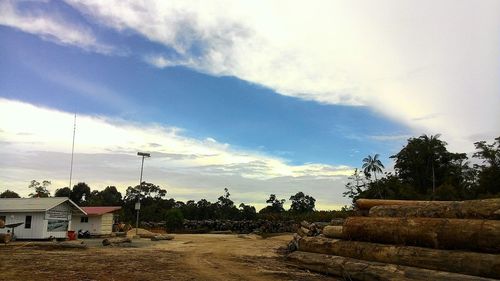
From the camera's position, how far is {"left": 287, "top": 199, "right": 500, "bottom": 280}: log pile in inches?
382

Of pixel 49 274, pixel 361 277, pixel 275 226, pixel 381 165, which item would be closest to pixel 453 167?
pixel 381 165

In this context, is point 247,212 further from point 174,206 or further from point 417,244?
point 417,244

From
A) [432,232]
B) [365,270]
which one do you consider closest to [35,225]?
[365,270]

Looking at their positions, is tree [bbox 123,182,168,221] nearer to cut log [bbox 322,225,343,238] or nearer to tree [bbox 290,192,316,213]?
tree [bbox 290,192,316,213]

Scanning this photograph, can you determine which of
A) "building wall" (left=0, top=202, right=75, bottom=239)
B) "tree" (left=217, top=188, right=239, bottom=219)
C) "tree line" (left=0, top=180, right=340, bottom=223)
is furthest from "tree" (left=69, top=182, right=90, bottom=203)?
"building wall" (left=0, top=202, right=75, bottom=239)

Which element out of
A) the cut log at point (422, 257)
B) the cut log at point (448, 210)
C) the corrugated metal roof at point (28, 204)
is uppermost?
the corrugated metal roof at point (28, 204)

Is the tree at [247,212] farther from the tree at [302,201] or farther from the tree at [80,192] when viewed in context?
the tree at [80,192]

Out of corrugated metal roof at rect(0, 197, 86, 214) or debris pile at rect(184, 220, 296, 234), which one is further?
debris pile at rect(184, 220, 296, 234)

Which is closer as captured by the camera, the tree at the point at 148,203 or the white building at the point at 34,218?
the white building at the point at 34,218

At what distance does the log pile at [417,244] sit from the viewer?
382 inches

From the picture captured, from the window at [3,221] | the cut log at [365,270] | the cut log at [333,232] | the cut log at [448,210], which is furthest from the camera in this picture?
the window at [3,221]

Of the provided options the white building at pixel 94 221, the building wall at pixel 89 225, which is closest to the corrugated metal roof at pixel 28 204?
the white building at pixel 94 221

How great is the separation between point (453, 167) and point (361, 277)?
53.4 metres

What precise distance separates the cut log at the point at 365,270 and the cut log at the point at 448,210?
6.66 ft
